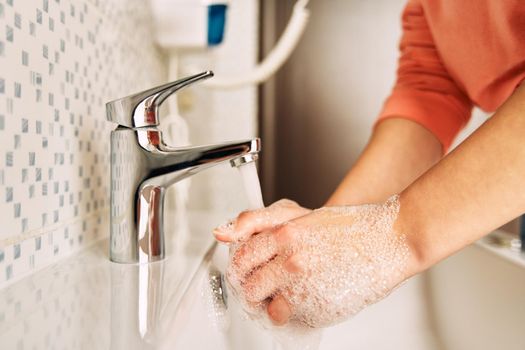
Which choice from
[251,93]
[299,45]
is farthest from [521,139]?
[299,45]

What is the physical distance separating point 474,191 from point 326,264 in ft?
0.37

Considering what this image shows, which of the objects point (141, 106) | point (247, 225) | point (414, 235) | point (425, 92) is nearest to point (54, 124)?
point (141, 106)

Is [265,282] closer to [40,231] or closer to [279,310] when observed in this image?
[279,310]

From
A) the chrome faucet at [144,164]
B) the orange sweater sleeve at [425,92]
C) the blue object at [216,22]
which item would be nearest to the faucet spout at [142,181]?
the chrome faucet at [144,164]

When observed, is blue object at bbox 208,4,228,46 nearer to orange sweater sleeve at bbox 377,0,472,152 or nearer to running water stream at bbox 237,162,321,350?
orange sweater sleeve at bbox 377,0,472,152

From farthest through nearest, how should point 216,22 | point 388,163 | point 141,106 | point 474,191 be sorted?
point 216,22 < point 388,163 < point 141,106 < point 474,191

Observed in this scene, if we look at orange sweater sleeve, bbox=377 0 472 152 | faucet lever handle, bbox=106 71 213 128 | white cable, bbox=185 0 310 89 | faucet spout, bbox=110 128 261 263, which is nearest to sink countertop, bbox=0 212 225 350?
faucet spout, bbox=110 128 261 263

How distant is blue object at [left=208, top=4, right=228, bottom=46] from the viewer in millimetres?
889

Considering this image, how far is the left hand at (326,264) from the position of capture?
357mm

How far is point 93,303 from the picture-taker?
1.33 feet

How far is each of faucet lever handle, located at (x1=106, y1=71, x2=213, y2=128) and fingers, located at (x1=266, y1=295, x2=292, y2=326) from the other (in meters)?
0.20

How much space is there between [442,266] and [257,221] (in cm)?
38

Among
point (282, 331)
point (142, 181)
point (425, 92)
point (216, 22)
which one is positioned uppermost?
point (216, 22)

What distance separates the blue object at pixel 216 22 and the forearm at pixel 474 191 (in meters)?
0.64
